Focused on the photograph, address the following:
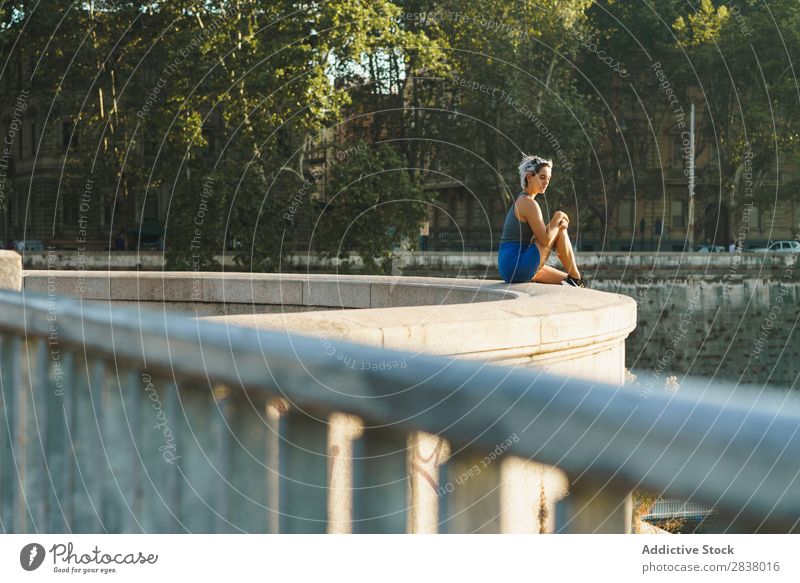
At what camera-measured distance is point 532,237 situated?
890 cm

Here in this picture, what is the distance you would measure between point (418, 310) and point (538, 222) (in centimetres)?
364

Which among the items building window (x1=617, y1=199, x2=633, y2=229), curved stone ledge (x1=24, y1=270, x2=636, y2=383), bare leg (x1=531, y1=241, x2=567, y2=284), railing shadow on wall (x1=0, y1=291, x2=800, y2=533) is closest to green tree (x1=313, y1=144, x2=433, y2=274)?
curved stone ledge (x1=24, y1=270, x2=636, y2=383)

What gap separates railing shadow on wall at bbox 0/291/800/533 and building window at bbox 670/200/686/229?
52775 mm

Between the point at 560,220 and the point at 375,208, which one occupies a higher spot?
the point at 375,208

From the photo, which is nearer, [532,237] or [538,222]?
[538,222]

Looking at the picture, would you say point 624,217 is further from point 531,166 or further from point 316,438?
point 316,438

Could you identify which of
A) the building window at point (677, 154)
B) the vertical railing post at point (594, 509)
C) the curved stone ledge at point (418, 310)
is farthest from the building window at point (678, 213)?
the vertical railing post at point (594, 509)

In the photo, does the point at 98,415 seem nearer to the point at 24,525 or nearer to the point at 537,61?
the point at 24,525

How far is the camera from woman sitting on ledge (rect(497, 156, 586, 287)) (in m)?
8.61

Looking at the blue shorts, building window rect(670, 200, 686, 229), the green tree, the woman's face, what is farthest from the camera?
building window rect(670, 200, 686, 229)

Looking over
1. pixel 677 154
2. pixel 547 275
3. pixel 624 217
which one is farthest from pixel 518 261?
pixel 624 217

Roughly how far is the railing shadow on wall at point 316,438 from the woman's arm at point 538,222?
6.02 m

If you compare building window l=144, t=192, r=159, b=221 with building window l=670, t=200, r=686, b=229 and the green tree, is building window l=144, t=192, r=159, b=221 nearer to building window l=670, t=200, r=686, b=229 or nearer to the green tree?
building window l=670, t=200, r=686, b=229
